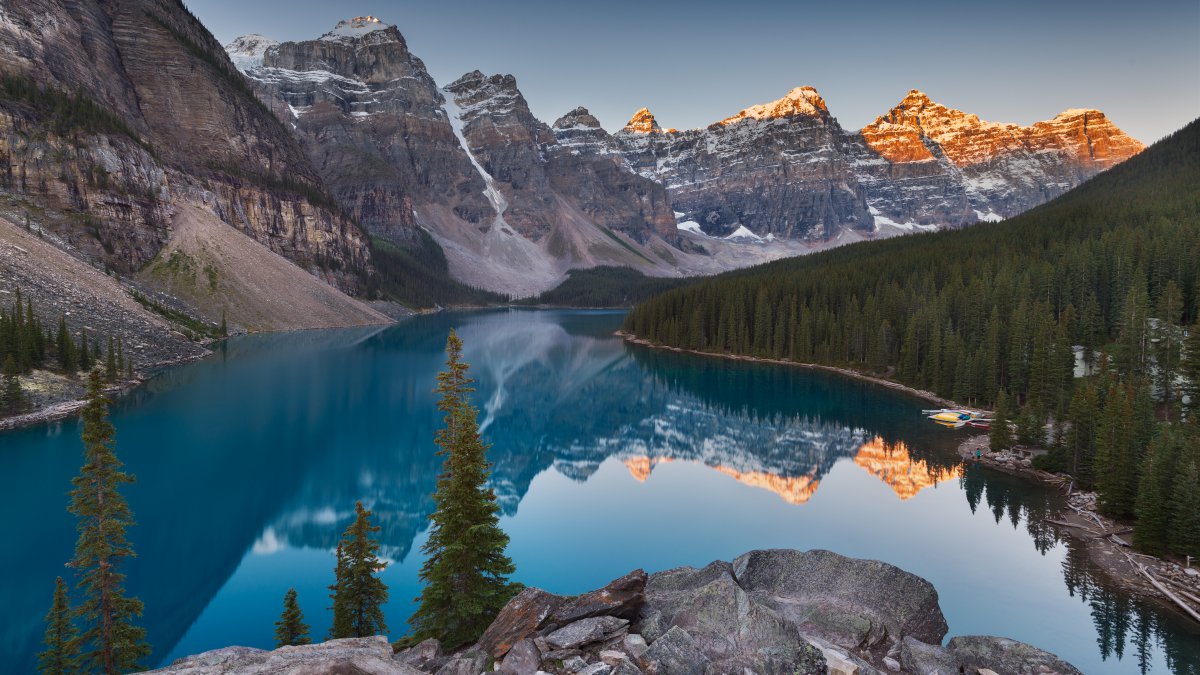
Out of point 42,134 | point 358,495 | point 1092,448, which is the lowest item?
point 358,495

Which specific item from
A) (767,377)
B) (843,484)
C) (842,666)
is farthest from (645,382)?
(842,666)

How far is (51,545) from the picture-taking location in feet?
83.4

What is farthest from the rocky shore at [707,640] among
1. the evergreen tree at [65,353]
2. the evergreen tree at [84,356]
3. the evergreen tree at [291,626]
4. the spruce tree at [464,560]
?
the evergreen tree at [84,356]

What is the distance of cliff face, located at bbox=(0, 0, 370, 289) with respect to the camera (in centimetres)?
9519

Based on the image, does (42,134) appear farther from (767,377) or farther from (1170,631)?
(1170,631)

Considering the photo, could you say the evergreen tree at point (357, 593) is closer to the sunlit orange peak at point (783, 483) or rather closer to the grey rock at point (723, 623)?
the grey rock at point (723, 623)

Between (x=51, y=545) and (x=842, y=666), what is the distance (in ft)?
102

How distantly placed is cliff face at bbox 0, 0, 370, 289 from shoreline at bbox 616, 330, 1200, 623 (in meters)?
119

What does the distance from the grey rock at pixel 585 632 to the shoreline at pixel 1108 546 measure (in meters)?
21.5

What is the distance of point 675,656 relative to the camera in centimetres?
936

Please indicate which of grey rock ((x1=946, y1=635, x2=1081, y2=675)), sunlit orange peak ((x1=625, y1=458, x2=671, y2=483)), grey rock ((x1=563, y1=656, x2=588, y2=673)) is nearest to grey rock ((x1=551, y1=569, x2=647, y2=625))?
grey rock ((x1=563, y1=656, x2=588, y2=673))

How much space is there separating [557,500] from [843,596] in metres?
23.1

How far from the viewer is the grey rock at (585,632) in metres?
10.3

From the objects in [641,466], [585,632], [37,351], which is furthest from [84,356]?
[585,632]
